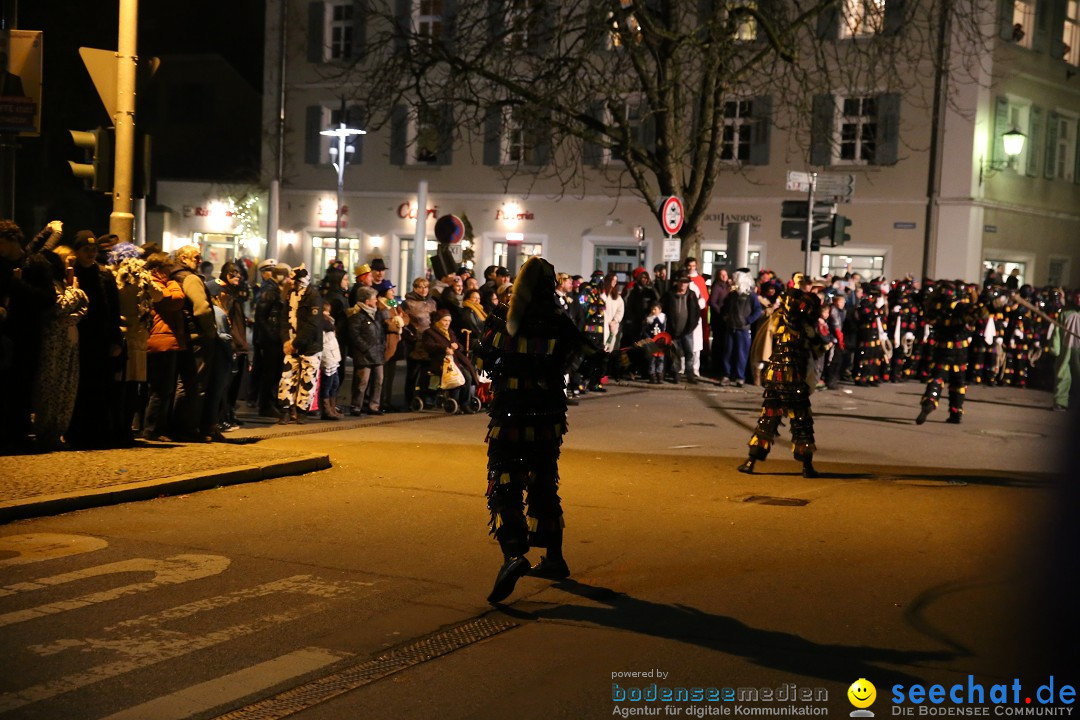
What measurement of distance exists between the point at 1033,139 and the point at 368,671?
1396 inches

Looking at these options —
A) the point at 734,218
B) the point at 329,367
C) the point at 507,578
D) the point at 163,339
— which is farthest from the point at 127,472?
the point at 734,218

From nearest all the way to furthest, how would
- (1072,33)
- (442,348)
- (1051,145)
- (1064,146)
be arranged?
(442,348) < (1072,33) < (1051,145) < (1064,146)

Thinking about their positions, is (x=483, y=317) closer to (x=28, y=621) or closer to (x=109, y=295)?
(x=109, y=295)

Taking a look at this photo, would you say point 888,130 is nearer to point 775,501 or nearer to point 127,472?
point 775,501

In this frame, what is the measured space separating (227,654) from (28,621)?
119 centimetres

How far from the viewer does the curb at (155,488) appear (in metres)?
9.52

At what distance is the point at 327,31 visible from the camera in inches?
1674

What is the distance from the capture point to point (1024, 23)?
36531 millimetres

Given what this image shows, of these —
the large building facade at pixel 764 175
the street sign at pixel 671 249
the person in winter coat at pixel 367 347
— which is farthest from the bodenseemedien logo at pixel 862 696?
the large building facade at pixel 764 175

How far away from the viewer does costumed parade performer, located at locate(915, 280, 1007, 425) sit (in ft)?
58.2

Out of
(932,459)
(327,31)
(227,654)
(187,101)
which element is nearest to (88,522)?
(227,654)

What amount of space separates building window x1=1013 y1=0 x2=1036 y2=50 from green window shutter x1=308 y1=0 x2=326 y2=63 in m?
20.5

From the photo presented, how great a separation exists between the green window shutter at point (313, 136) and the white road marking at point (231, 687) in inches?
1506

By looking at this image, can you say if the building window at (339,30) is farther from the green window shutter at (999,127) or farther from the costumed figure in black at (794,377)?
the costumed figure in black at (794,377)
